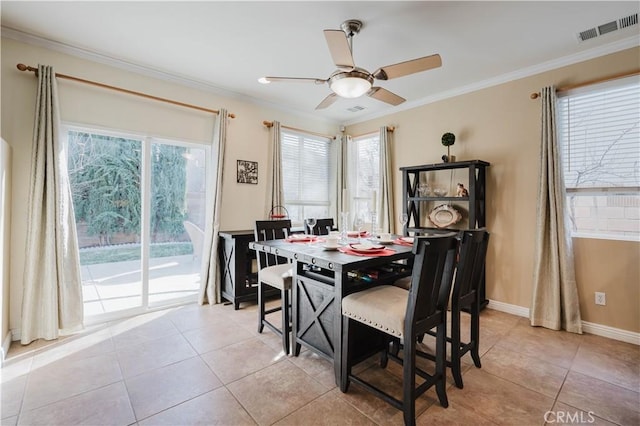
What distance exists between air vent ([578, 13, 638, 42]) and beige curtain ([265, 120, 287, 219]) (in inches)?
134

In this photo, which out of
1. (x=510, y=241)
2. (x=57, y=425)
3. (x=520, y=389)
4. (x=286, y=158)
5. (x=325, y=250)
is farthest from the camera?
(x=286, y=158)

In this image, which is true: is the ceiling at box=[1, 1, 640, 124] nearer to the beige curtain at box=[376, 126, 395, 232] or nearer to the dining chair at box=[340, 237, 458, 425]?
the beige curtain at box=[376, 126, 395, 232]

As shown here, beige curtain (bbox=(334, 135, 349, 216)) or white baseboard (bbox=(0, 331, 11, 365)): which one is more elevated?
beige curtain (bbox=(334, 135, 349, 216))

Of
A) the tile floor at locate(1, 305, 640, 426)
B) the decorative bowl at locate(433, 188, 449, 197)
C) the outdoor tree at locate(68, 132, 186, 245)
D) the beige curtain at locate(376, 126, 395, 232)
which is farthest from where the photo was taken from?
the beige curtain at locate(376, 126, 395, 232)

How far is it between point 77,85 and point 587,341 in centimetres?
542

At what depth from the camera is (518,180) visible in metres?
3.36

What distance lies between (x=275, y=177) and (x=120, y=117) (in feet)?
6.30

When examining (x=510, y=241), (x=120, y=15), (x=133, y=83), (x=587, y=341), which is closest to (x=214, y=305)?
(x=133, y=83)

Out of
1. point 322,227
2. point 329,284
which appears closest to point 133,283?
point 322,227

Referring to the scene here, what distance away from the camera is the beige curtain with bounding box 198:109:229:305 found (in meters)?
3.67

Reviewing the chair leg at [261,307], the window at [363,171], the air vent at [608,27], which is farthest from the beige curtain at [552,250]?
the chair leg at [261,307]

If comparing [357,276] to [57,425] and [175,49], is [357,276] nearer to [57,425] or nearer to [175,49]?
[57,425]

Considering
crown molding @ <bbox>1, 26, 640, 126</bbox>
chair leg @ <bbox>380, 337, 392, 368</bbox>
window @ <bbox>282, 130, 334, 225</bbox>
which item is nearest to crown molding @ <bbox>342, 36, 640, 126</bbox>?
crown molding @ <bbox>1, 26, 640, 126</bbox>

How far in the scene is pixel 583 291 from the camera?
2951 millimetres
